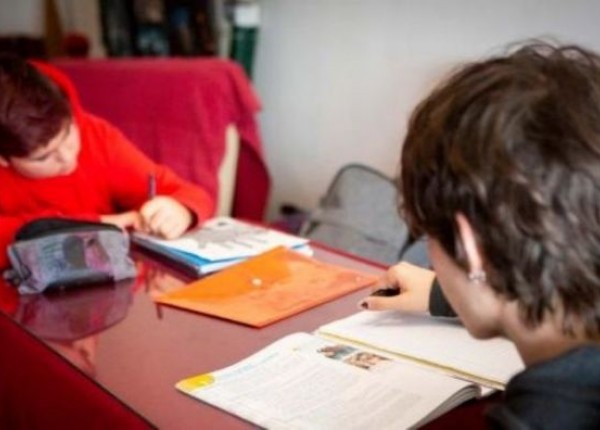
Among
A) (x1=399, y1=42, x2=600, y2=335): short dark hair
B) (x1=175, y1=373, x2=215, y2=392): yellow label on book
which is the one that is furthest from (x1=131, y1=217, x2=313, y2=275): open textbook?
(x1=399, y1=42, x2=600, y2=335): short dark hair

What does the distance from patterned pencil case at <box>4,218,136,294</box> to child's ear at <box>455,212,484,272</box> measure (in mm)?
633

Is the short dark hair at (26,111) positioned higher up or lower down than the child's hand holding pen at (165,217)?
higher up

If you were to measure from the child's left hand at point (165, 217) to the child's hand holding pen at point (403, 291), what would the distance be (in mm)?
408

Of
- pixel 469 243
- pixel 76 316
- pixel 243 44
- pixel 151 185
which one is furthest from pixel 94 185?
pixel 243 44

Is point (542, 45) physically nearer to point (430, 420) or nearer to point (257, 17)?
point (430, 420)

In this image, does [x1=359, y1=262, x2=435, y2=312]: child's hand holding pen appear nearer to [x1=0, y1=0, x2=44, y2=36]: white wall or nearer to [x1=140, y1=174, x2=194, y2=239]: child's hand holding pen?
[x1=140, y1=174, x2=194, y2=239]: child's hand holding pen

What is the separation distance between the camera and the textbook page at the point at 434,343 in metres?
0.79

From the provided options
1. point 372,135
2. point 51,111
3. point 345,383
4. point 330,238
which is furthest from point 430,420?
point 372,135

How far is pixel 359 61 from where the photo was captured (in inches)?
81.4

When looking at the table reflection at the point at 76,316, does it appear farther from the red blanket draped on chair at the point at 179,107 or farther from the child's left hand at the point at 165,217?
the red blanket draped on chair at the point at 179,107

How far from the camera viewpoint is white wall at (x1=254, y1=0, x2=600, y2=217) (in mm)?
1672

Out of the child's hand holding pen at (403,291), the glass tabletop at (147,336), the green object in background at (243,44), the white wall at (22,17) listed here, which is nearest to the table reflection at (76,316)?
the glass tabletop at (147,336)

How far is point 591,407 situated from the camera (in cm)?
53

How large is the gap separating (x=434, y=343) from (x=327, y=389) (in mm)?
167
